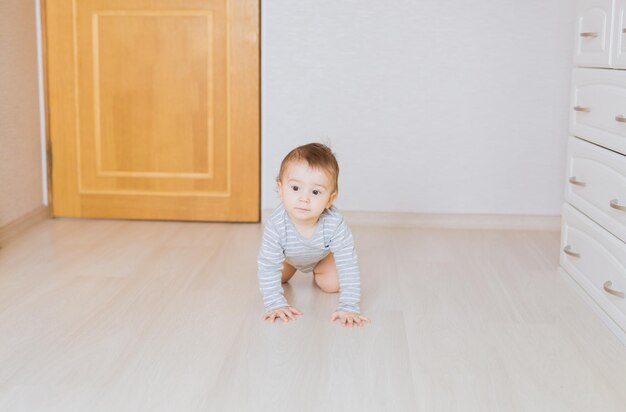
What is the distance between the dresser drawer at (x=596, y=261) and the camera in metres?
2.05

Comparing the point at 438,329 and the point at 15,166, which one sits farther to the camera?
the point at 15,166

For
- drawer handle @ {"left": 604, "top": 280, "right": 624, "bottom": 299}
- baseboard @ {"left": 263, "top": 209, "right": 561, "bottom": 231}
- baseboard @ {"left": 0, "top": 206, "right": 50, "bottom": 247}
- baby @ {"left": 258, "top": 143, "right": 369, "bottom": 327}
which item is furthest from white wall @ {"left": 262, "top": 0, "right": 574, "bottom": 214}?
drawer handle @ {"left": 604, "top": 280, "right": 624, "bottom": 299}

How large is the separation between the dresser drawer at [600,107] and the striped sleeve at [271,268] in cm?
90

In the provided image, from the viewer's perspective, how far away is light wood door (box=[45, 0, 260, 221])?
3.10 meters

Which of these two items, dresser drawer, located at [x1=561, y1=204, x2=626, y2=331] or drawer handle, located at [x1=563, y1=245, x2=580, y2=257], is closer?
dresser drawer, located at [x1=561, y1=204, x2=626, y2=331]

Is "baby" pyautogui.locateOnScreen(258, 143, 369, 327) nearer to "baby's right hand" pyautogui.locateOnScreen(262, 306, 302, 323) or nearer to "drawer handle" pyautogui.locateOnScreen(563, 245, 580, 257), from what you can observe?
"baby's right hand" pyautogui.locateOnScreen(262, 306, 302, 323)

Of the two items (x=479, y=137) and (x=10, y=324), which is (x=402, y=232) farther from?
(x=10, y=324)

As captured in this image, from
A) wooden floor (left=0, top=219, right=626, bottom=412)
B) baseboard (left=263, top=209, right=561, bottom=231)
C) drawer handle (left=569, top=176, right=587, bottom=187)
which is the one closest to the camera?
wooden floor (left=0, top=219, right=626, bottom=412)

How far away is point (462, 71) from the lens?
311 cm

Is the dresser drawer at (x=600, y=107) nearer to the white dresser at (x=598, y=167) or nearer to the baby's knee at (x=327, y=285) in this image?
the white dresser at (x=598, y=167)

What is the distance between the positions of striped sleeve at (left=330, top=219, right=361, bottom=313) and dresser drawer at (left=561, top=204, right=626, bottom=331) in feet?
2.07

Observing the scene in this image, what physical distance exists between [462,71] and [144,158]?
125 centimetres

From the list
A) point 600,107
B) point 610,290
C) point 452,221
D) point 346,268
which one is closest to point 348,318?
point 346,268

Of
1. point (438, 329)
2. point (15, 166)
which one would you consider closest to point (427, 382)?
point (438, 329)
